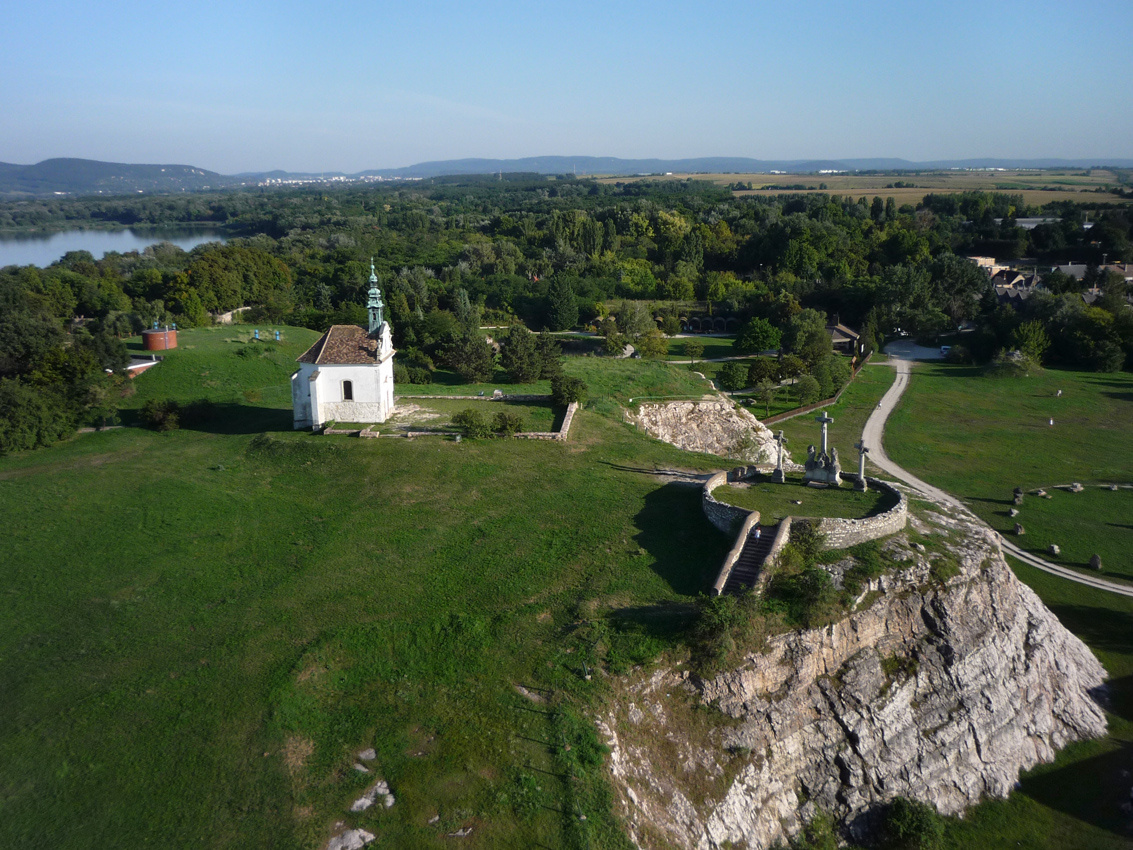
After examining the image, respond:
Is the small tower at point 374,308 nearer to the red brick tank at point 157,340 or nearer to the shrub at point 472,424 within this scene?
the shrub at point 472,424

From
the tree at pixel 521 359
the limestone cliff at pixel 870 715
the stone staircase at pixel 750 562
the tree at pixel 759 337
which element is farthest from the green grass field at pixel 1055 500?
the tree at pixel 521 359

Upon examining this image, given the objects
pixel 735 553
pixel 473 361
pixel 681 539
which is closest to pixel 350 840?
pixel 735 553

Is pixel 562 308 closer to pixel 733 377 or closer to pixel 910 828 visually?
pixel 733 377

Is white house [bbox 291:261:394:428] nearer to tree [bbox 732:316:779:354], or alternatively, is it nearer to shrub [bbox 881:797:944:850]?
shrub [bbox 881:797:944:850]

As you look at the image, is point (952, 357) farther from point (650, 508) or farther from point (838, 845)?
point (838, 845)

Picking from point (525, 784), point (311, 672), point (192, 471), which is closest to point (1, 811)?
point (311, 672)

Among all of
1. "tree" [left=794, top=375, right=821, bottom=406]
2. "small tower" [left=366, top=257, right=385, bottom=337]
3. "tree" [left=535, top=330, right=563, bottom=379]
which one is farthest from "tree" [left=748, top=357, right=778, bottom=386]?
"small tower" [left=366, top=257, right=385, bottom=337]
